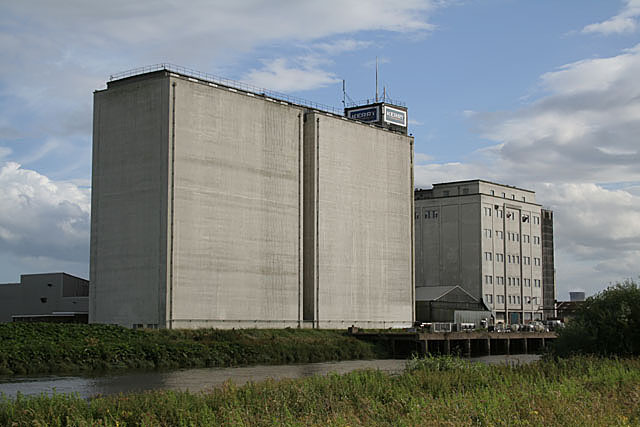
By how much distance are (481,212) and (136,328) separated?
7306cm

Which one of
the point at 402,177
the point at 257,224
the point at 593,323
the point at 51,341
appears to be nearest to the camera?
the point at 593,323

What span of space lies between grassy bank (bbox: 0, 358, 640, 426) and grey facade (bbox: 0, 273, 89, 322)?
71555mm

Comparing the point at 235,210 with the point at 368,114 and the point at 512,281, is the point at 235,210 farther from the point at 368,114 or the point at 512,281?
the point at 512,281

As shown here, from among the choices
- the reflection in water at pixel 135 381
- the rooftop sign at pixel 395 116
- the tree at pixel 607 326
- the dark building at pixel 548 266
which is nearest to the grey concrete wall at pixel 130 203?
the reflection in water at pixel 135 381

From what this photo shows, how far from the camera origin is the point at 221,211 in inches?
3167

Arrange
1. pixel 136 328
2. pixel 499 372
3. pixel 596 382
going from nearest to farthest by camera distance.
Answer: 1. pixel 596 382
2. pixel 499 372
3. pixel 136 328

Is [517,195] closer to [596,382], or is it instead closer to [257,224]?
[257,224]

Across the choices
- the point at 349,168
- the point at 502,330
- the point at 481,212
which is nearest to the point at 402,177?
the point at 349,168

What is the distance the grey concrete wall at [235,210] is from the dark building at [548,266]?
7506 cm

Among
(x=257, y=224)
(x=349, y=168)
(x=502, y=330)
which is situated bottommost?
(x=502, y=330)

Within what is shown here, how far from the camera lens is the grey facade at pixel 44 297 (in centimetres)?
9556

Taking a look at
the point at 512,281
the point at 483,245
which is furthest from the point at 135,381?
the point at 512,281

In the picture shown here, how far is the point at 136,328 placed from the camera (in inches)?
2955

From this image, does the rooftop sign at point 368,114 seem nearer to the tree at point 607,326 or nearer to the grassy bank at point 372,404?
the tree at point 607,326
